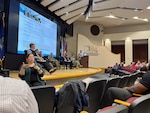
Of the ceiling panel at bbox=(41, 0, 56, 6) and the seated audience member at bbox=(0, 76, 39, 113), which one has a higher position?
the ceiling panel at bbox=(41, 0, 56, 6)

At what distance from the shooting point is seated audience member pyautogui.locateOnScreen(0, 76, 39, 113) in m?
0.51

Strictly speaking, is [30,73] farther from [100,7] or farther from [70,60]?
[100,7]

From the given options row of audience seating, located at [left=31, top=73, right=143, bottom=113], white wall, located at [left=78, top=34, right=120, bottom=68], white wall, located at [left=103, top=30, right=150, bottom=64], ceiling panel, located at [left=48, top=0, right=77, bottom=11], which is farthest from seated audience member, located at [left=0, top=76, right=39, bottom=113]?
white wall, located at [left=103, top=30, right=150, bottom=64]

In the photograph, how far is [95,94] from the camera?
91.7 inches

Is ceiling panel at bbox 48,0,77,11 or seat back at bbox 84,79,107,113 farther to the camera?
ceiling panel at bbox 48,0,77,11

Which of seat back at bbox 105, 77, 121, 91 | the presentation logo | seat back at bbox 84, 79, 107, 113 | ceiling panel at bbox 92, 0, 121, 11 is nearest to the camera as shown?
seat back at bbox 84, 79, 107, 113

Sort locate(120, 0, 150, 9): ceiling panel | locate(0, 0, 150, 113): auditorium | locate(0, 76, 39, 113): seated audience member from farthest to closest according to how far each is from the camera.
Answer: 1. locate(120, 0, 150, 9): ceiling panel
2. locate(0, 0, 150, 113): auditorium
3. locate(0, 76, 39, 113): seated audience member

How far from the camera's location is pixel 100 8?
938cm

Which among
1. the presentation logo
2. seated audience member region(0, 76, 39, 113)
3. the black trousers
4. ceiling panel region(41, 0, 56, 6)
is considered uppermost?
ceiling panel region(41, 0, 56, 6)

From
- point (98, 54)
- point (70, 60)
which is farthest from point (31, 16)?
point (98, 54)

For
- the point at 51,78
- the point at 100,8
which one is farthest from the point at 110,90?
the point at 100,8

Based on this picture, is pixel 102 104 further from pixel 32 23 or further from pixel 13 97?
pixel 32 23

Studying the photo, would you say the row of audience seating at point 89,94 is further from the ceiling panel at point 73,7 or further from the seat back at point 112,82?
the ceiling panel at point 73,7

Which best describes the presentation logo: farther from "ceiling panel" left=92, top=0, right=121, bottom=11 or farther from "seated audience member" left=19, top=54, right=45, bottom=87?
"seated audience member" left=19, top=54, right=45, bottom=87
